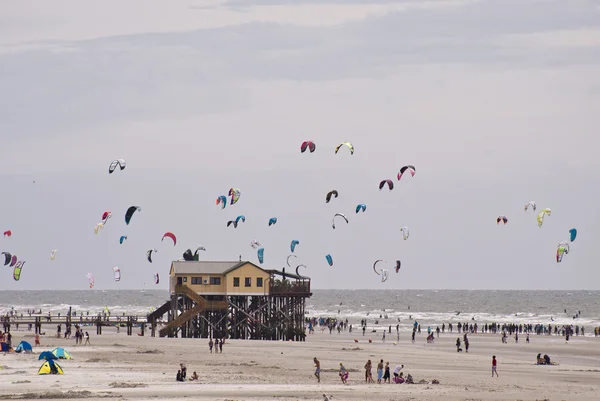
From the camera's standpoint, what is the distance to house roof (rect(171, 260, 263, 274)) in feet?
193

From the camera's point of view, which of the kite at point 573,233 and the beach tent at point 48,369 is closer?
the beach tent at point 48,369

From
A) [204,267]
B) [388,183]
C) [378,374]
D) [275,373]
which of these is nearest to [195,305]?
[204,267]

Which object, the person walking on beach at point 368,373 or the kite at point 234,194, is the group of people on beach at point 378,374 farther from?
the kite at point 234,194

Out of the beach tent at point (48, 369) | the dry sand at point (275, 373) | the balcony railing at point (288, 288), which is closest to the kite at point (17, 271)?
the dry sand at point (275, 373)

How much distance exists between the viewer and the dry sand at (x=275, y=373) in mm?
31422

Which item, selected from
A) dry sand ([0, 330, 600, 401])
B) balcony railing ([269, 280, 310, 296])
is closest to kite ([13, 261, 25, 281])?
dry sand ([0, 330, 600, 401])

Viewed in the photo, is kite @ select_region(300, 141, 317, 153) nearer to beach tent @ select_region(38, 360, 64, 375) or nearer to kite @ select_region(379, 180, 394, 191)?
kite @ select_region(379, 180, 394, 191)

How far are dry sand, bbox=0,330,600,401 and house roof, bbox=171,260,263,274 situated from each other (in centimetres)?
461

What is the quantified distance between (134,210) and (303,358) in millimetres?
18028

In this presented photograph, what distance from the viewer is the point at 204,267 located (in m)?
59.2

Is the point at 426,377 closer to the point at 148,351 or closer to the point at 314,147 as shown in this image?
the point at 148,351

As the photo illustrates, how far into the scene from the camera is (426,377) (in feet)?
127

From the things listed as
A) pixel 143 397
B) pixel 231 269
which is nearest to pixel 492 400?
pixel 143 397

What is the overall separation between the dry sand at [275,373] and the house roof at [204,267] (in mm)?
4612
